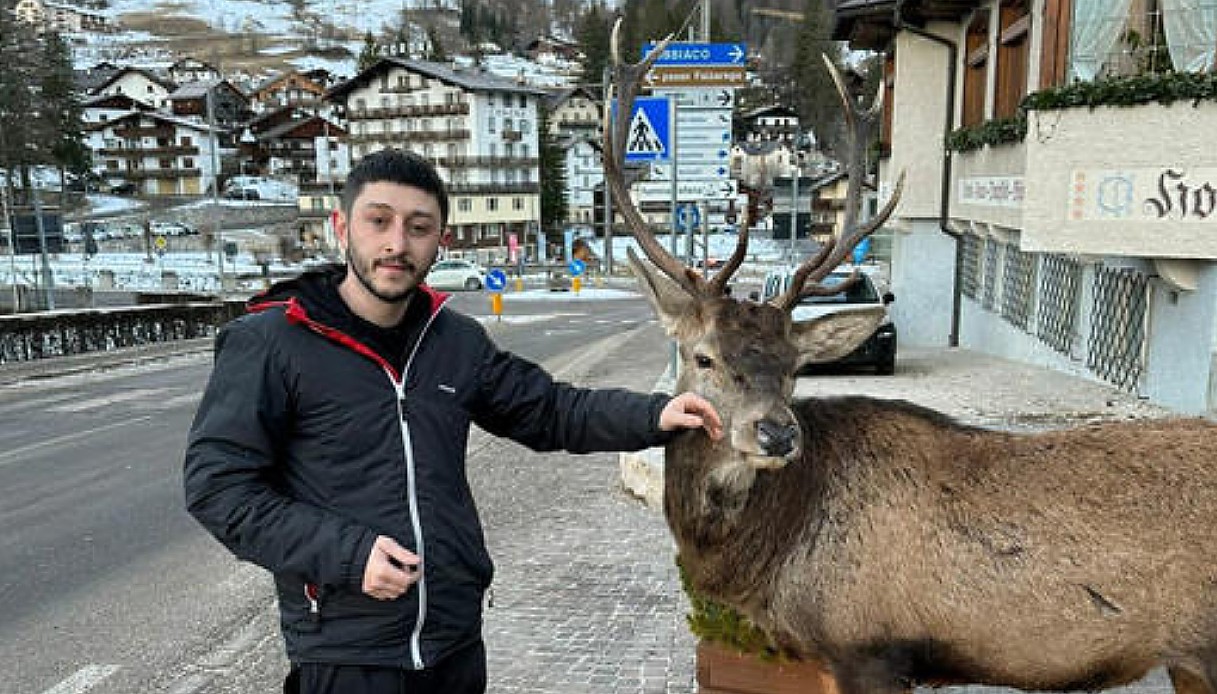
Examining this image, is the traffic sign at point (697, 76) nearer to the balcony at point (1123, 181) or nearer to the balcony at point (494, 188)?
the balcony at point (1123, 181)

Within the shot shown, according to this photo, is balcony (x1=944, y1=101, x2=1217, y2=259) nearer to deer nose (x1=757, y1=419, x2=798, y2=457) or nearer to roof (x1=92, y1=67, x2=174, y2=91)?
deer nose (x1=757, y1=419, x2=798, y2=457)

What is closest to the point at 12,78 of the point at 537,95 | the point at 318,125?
the point at 537,95

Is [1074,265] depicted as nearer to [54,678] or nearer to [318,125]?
[54,678]

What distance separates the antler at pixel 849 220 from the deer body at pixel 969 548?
24.8 inches

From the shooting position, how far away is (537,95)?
72.2m

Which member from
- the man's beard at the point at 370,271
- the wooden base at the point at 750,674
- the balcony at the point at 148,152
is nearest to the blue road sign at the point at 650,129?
the wooden base at the point at 750,674

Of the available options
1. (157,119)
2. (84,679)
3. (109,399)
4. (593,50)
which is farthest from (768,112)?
(84,679)

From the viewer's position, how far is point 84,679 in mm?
5113

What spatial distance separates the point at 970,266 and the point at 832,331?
620 inches

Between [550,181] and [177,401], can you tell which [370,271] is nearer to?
[177,401]

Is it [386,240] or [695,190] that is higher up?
[695,190]

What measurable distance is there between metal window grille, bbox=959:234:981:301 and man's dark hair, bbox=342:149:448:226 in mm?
16210

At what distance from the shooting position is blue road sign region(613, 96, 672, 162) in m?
9.07

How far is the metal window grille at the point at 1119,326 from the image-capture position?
9797 mm
